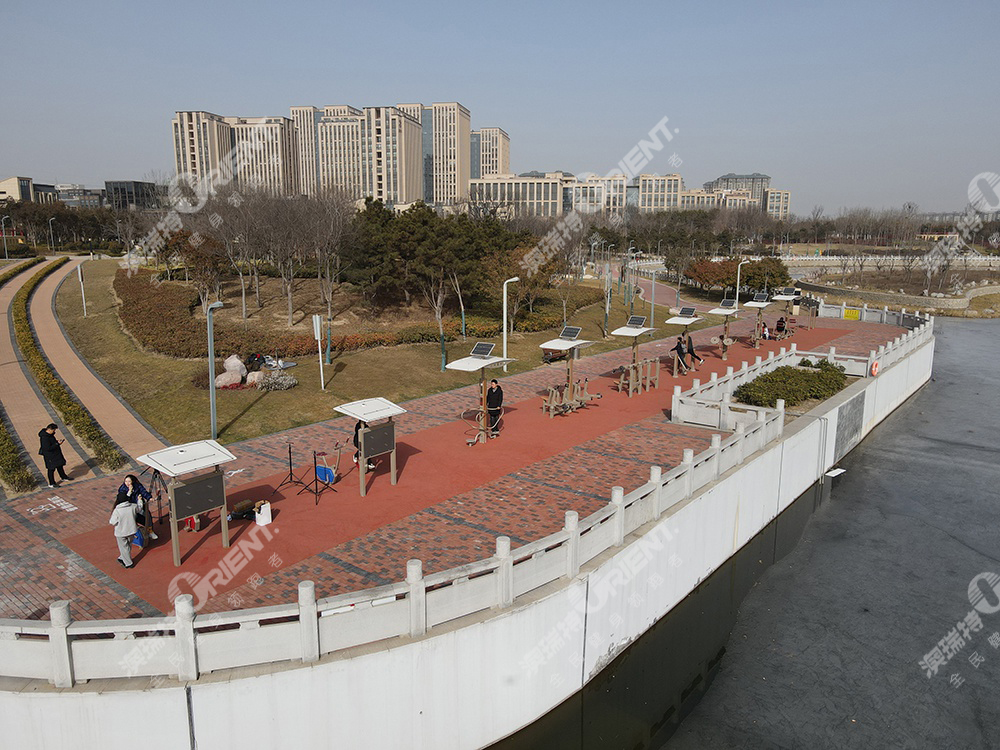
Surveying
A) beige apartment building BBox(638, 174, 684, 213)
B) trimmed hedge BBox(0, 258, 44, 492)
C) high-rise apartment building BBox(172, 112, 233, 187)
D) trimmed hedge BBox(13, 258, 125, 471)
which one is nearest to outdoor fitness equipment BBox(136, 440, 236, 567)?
trimmed hedge BBox(0, 258, 44, 492)

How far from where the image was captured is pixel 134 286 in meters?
36.8

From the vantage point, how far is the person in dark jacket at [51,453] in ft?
43.9

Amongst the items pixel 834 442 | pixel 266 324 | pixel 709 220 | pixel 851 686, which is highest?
pixel 709 220

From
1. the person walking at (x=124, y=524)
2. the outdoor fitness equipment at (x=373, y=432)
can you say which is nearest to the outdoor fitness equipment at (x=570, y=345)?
the outdoor fitness equipment at (x=373, y=432)

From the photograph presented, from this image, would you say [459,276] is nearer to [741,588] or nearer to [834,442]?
[834,442]

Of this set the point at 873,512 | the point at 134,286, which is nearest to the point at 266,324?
the point at 134,286

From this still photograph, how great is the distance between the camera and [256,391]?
815 inches

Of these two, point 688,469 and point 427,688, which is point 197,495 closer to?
point 427,688

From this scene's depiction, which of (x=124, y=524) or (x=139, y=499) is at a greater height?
(x=139, y=499)

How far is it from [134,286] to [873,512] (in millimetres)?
35702

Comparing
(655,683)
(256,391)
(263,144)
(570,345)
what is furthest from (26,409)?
(263,144)

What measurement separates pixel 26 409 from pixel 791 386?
72.5 feet

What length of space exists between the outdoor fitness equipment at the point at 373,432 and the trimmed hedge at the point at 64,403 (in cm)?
580

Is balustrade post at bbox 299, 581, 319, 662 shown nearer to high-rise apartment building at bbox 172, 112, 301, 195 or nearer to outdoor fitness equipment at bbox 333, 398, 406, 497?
outdoor fitness equipment at bbox 333, 398, 406, 497
